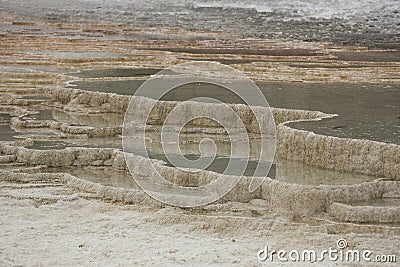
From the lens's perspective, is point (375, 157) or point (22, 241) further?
point (375, 157)

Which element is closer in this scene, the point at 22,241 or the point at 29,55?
the point at 22,241

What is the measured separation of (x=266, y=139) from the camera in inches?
381

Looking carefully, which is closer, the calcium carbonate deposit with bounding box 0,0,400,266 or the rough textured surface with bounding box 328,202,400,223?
the calcium carbonate deposit with bounding box 0,0,400,266

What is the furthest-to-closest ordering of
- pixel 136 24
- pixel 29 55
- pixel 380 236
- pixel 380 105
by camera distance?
pixel 136 24 → pixel 29 55 → pixel 380 105 → pixel 380 236

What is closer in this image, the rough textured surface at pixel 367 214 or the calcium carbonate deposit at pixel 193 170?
the calcium carbonate deposit at pixel 193 170

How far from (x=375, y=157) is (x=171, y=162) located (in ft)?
6.93

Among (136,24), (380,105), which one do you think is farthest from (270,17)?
(380,105)

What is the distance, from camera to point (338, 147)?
8125mm

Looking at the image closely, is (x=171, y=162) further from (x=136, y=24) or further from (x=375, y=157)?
(x=136, y=24)

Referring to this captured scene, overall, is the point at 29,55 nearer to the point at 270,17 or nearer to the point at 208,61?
the point at 208,61

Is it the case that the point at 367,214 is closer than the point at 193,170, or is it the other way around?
the point at 367,214

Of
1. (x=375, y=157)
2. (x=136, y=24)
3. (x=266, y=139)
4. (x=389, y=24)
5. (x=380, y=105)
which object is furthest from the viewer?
(x=136, y=24)

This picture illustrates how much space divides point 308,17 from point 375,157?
30.9m

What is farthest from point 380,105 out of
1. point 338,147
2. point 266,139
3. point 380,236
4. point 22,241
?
point 22,241
